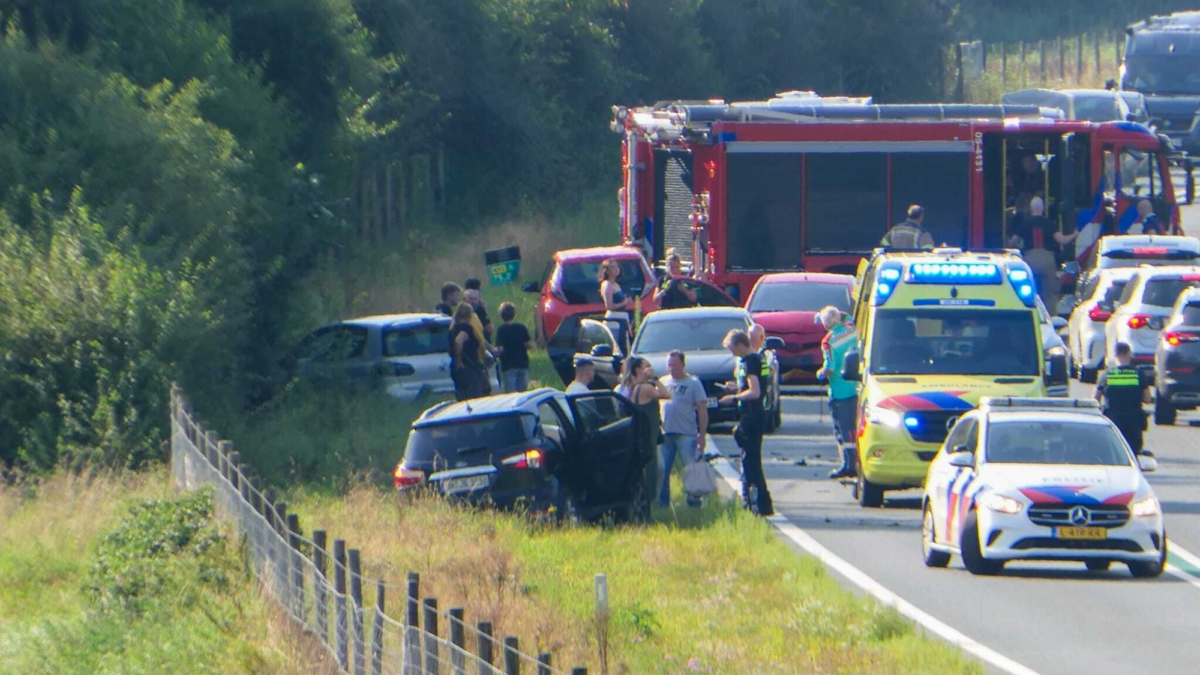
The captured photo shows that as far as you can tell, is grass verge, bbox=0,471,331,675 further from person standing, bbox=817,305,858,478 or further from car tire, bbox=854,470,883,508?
person standing, bbox=817,305,858,478

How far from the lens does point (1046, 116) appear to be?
2872 centimetres

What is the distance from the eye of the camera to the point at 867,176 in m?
27.0

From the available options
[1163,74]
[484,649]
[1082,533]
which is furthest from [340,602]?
[1163,74]

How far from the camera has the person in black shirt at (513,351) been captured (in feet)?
72.3

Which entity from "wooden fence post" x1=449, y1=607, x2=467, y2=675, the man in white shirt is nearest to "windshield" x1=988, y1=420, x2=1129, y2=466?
the man in white shirt

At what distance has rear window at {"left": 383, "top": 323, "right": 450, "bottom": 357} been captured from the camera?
22.8m

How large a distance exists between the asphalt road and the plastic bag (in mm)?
862

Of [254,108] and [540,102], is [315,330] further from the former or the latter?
[540,102]

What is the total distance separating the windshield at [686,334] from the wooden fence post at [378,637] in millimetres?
14335

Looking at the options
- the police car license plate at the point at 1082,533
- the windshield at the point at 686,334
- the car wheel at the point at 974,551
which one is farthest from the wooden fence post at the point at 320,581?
the windshield at the point at 686,334

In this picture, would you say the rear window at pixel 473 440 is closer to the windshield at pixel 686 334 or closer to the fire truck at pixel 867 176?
the windshield at pixel 686 334

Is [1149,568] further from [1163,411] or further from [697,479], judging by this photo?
[1163,411]

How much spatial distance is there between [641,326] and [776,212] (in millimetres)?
3710

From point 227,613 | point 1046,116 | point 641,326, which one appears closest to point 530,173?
point 1046,116
